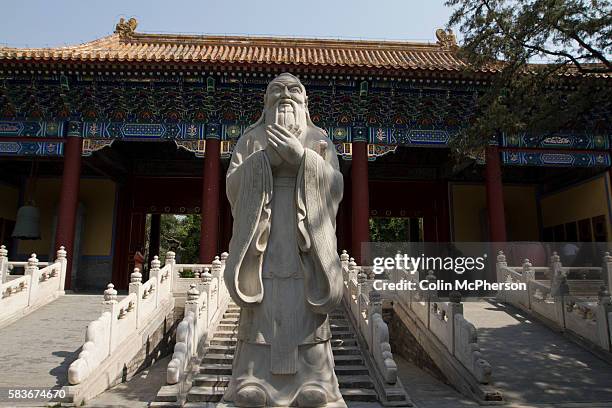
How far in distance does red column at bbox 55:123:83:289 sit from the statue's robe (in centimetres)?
870

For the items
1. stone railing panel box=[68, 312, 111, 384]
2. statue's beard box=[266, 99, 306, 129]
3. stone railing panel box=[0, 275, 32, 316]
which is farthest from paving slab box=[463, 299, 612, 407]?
stone railing panel box=[0, 275, 32, 316]

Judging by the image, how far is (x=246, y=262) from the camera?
341 cm

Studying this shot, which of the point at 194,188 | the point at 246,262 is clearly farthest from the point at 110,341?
the point at 194,188

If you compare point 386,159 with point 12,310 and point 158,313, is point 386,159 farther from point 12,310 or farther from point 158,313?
point 12,310

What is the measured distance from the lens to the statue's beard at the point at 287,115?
3.68 metres

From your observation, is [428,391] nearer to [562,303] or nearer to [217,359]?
[217,359]

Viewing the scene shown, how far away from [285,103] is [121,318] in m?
4.49

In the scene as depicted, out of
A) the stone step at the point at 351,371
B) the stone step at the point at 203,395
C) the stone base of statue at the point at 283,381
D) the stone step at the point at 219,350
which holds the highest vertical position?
the stone base of statue at the point at 283,381

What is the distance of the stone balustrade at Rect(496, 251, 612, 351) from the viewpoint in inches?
271

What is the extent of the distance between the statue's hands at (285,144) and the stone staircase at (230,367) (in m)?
3.13

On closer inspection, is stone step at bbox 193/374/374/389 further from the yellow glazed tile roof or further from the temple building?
the yellow glazed tile roof

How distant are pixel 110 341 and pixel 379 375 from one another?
3.52m

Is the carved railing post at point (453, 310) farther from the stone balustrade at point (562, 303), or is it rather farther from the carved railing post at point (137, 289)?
the carved railing post at point (137, 289)

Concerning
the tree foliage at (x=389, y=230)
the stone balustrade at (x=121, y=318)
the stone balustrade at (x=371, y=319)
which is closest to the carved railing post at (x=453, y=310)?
the stone balustrade at (x=371, y=319)
